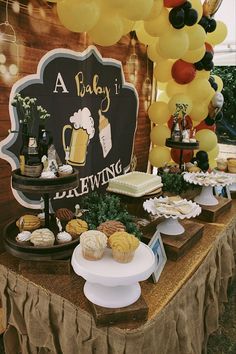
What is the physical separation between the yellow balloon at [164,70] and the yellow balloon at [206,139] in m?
0.76

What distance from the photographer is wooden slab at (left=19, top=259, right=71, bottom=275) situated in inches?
69.9

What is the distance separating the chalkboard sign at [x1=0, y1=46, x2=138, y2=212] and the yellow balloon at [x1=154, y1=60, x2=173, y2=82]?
373 mm

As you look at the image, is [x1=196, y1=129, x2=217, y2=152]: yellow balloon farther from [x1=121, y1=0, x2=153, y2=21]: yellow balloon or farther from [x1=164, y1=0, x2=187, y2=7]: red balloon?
[x1=121, y1=0, x2=153, y2=21]: yellow balloon

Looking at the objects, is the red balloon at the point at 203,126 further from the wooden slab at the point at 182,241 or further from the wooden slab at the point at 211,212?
the wooden slab at the point at 182,241

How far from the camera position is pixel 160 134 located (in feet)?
12.3

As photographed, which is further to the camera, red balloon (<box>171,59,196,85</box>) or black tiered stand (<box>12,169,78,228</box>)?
red balloon (<box>171,59,196,85</box>)

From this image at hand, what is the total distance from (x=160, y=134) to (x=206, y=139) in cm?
55


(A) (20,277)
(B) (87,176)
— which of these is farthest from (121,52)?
(A) (20,277)

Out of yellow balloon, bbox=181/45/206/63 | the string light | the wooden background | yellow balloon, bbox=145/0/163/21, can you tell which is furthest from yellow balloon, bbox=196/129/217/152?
the string light

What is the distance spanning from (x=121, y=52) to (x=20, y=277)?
2.49 metres

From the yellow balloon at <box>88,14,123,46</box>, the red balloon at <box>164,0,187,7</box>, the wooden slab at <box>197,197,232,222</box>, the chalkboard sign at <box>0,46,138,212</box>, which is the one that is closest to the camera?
the yellow balloon at <box>88,14,123,46</box>

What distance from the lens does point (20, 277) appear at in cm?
179

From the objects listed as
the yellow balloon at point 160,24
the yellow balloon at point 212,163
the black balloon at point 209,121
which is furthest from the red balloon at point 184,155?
the yellow balloon at point 160,24

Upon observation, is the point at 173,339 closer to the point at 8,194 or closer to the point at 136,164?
the point at 8,194
